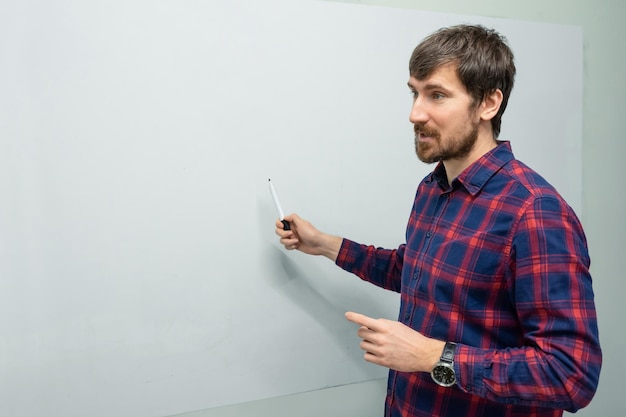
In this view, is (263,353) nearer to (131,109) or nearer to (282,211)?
(282,211)

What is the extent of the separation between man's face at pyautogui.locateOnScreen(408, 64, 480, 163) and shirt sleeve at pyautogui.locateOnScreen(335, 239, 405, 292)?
11.9 inches

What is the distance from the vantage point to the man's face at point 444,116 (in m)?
0.86

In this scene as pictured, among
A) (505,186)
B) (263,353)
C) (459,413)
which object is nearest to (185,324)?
(263,353)

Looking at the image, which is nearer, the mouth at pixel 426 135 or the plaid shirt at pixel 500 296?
the plaid shirt at pixel 500 296

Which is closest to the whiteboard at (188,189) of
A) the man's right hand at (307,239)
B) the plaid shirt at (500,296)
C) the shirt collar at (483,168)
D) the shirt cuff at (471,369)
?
the man's right hand at (307,239)

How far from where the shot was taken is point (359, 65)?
4.08 ft

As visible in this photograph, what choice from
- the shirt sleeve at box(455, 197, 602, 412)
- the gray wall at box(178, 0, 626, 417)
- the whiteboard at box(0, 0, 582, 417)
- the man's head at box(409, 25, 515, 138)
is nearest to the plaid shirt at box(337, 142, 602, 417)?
the shirt sleeve at box(455, 197, 602, 412)

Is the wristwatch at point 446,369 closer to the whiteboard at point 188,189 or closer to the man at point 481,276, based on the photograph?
the man at point 481,276

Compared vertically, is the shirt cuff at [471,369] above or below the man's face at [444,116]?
below

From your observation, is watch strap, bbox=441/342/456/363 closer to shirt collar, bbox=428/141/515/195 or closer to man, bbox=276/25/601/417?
man, bbox=276/25/601/417

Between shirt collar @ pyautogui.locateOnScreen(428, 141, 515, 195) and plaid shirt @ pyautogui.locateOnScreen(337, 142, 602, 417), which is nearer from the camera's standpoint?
plaid shirt @ pyautogui.locateOnScreen(337, 142, 602, 417)

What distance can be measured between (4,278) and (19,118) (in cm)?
29

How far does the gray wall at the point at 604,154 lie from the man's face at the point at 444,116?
727 millimetres

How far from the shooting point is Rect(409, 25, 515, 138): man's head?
85cm
